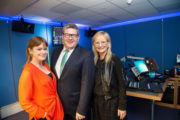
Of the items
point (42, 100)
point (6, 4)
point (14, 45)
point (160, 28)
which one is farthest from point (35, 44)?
point (160, 28)

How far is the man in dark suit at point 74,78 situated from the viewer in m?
1.13

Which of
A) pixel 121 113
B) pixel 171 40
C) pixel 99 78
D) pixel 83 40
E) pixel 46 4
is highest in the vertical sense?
pixel 46 4

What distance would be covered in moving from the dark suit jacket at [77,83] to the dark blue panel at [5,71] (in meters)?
2.57

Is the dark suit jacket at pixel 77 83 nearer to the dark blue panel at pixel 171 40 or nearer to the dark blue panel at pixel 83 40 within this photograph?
the dark blue panel at pixel 171 40

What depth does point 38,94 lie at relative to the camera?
1.07 meters

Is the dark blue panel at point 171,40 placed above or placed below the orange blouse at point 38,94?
above

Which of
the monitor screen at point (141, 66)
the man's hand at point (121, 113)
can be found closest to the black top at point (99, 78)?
the man's hand at point (121, 113)

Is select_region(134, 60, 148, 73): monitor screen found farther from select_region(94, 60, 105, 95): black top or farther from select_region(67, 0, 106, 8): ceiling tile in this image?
select_region(67, 0, 106, 8): ceiling tile

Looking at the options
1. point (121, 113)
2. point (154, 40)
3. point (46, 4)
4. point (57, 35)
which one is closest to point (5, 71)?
point (57, 35)

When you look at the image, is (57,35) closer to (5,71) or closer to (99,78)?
(5,71)

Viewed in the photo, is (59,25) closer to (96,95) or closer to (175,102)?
(96,95)

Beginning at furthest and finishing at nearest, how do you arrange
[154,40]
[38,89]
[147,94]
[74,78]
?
[154,40] < [147,94] < [74,78] < [38,89]

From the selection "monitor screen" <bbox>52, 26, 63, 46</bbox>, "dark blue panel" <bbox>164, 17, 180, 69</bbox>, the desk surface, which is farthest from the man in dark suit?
"dark blue panel" <bbox>164, 17, 180, 69</bbox>

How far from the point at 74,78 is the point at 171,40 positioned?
360 centimetres
